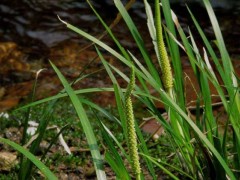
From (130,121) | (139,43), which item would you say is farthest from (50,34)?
(130,121)

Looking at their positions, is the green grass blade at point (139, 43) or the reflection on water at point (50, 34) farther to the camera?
the reflection on water at point (50, 34)

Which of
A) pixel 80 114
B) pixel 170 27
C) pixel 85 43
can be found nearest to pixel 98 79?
pixel 85 43

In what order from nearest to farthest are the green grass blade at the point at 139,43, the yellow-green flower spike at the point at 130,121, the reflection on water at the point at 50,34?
the yellow-green flower spike at the point at 130,121 → the green grass blade at the point at 139,43 → the reflection on water at the point at 50,34

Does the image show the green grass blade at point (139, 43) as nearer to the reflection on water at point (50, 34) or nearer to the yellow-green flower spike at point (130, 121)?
the yellow-green flower spike at point (130, 121)

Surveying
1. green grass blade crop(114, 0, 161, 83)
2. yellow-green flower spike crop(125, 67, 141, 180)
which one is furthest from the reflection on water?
yellow-green flower spike crop(125, 67, 141, 180)

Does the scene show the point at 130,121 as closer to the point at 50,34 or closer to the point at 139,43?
the point at 139,43

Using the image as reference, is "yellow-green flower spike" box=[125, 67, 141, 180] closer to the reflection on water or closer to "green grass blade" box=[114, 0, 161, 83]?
"green grass blade" box=[114, 0, 161, 83]

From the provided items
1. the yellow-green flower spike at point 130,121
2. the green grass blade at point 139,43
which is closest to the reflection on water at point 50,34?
the green grass blade at point 139,43

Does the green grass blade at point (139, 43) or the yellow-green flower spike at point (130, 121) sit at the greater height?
the green grass blade at point (139, 43)
